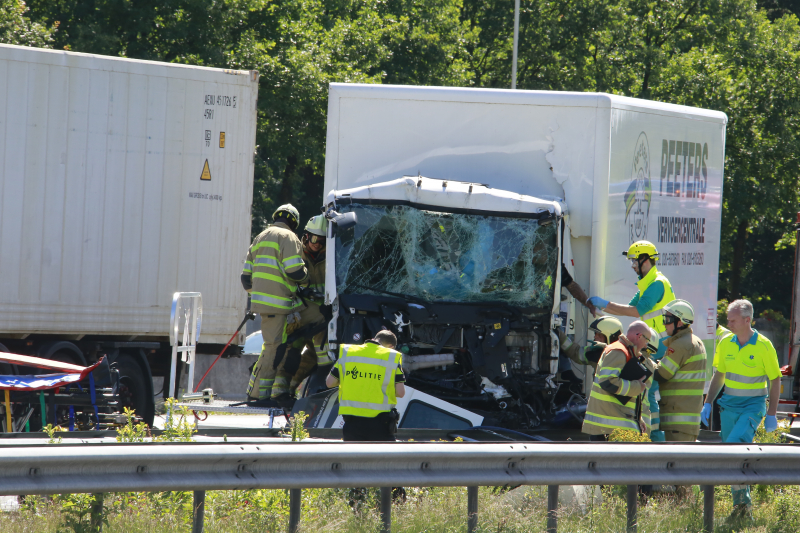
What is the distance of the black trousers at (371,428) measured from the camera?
6859 mm

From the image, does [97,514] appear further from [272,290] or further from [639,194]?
[639,194]

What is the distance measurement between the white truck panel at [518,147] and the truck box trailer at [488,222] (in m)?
0.01

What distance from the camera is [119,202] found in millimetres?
9844

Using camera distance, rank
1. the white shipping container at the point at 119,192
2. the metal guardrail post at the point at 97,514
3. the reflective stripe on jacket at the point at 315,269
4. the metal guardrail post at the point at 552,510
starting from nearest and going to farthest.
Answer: the metal guardrail post at the point at 97,514 → the metal guardrail post at the point at 552,510 → the reflective stripe on jacket at the point at 315,269 → the white shipping container at the point at 119,192

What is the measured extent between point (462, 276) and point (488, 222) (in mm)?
507

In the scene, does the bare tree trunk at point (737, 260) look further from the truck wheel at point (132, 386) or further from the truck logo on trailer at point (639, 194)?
the truck wheel at point (132, 386)

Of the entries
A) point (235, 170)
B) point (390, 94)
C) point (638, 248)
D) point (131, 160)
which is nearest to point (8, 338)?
point (131, 160)

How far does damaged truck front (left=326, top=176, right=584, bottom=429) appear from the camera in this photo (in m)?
8.05

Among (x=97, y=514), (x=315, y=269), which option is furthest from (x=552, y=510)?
(x=315, y=269)

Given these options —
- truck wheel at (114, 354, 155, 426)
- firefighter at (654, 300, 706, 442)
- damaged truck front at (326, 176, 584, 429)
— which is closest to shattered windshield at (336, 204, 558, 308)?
damaged truck front at (326, 176, 584, 429)

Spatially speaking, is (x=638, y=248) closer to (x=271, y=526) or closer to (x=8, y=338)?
(x=271, y=526)

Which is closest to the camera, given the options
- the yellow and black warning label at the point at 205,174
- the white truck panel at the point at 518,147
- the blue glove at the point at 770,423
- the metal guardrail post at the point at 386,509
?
the metal guardrail post at the point at 386,509

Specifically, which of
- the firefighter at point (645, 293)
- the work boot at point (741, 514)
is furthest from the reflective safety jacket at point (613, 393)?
the firefighter at point (645, 293)

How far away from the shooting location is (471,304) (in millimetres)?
8086
